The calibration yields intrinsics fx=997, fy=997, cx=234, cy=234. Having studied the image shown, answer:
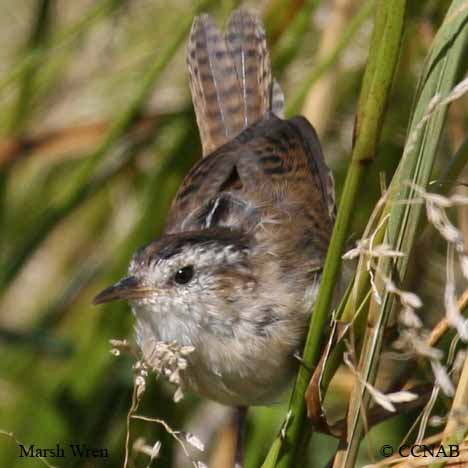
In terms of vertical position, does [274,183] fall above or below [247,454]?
above

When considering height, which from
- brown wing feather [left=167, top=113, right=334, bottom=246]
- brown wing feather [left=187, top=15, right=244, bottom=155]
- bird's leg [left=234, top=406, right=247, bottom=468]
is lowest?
bird's leg [left=234, top=406, right=247, bottom=468]

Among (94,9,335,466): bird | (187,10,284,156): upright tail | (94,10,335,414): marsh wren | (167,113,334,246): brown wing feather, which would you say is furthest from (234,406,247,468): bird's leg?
(187,10,284,156): upright tail

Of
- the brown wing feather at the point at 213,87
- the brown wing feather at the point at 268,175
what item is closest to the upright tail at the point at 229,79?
the brown wing feather at the point at 213,87

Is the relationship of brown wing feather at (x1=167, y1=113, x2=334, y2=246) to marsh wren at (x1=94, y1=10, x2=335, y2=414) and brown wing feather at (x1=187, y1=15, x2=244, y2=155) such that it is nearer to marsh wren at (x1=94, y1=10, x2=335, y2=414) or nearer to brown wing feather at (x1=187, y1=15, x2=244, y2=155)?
marsh wren at (x1=94, y1=10, x2=335, y2=414)

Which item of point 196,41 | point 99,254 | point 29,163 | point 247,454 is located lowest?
point 247,454

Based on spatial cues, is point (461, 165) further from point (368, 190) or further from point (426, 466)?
point (368, 190)

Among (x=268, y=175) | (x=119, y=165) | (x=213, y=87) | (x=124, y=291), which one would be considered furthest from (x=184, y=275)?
(x=119, y=165)

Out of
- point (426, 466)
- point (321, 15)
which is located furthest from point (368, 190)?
point (426, 466)
